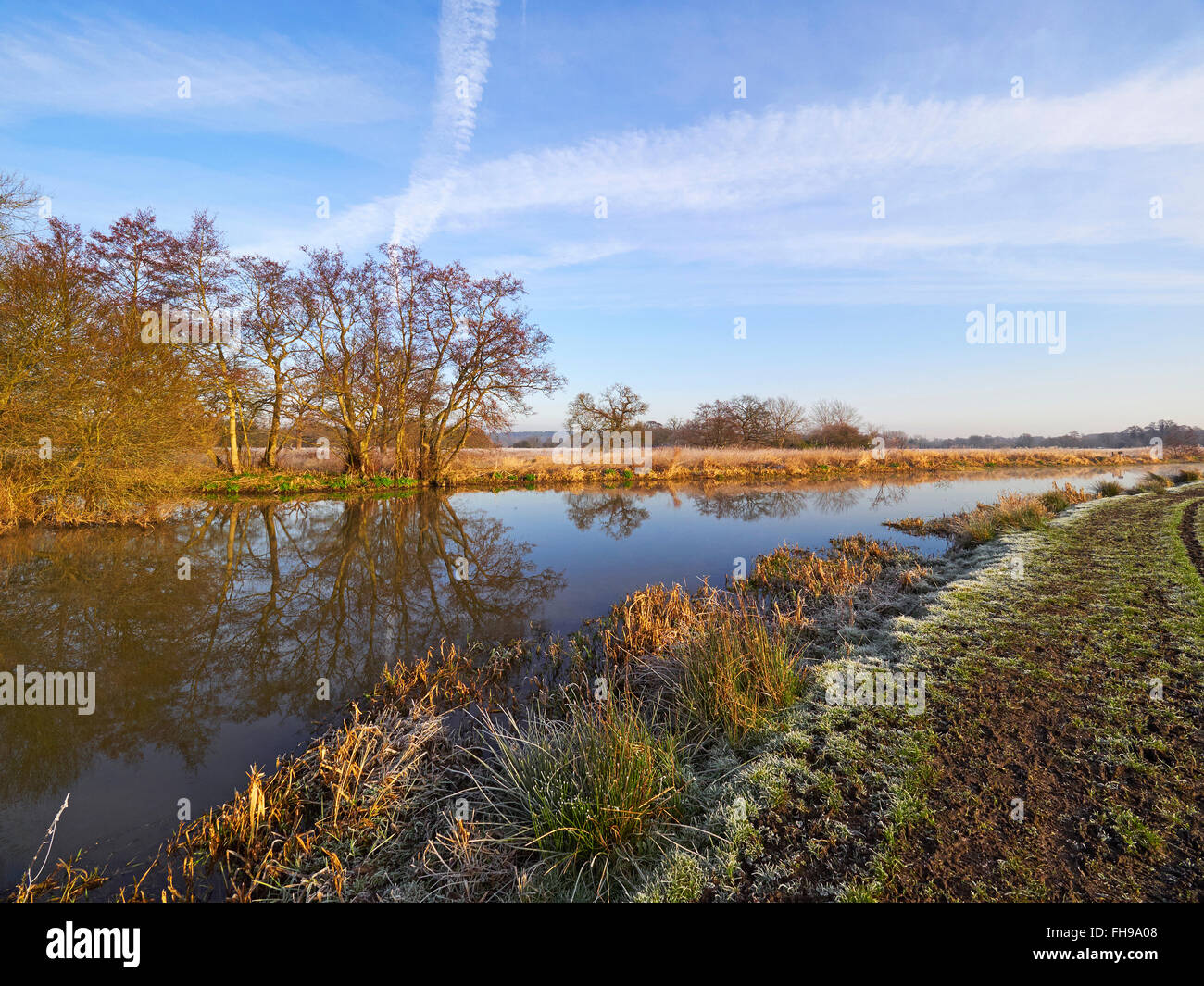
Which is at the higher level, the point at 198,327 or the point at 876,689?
the point at 198,327

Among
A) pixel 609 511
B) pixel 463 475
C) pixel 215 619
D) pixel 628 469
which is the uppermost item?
pixel 628 469

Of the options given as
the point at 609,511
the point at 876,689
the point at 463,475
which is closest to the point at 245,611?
the point at 876,689

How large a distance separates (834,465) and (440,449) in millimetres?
25872

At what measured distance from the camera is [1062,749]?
3.48m

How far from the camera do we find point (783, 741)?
3.79 metres

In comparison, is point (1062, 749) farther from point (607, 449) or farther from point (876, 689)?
point (607, 449)

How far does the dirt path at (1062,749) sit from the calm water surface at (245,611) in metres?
4.43

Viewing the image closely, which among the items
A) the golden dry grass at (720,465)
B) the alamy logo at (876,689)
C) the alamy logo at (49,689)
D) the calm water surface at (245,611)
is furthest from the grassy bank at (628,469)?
the alamy logo at (876,689)
